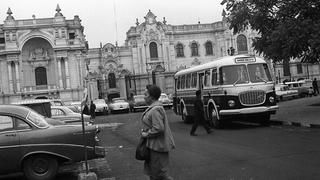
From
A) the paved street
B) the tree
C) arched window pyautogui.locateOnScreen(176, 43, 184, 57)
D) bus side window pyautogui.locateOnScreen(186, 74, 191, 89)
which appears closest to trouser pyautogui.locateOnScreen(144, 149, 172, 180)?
the paved street

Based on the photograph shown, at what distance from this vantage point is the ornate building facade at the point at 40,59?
74.7m

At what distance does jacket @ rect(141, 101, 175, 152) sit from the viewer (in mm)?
7453

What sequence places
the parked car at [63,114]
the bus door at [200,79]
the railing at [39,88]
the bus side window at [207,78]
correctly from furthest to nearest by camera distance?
the railing at [39,88] → the bus door at [200,79] → the parked car at [63,114] → the bus side window at [207,78]

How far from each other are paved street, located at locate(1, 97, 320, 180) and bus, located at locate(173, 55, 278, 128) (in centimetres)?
207

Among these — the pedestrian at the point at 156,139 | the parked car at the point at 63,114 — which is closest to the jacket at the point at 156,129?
the pedestrian at the point at 156,139

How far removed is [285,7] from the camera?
22828 millimetres

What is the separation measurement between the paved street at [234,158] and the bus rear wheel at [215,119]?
2717 millimetres

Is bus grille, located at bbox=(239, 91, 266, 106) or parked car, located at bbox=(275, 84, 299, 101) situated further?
parked car, located at bbox=(275, 84, 299, 101)

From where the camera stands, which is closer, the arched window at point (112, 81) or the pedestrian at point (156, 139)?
the pedestrian at point (156, 139)

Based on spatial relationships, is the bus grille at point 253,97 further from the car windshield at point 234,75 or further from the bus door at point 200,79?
the bus door at point 200,79

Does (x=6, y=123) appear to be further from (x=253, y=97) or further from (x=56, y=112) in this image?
(x=56, y=112)

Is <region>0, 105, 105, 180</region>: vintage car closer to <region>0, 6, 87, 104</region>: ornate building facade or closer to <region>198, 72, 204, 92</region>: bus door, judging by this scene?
<region>198, 72, 204, 92</region>: bus door

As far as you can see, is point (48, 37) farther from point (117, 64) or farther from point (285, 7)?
point (285, 7)

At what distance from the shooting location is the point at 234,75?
2016cm
